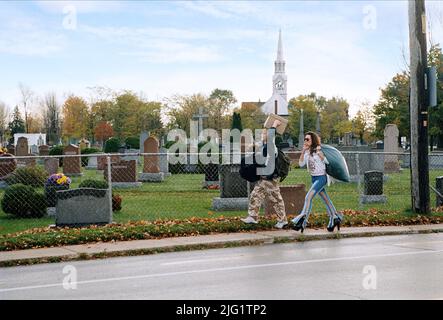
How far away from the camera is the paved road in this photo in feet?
23.5

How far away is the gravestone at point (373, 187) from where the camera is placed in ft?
65.9

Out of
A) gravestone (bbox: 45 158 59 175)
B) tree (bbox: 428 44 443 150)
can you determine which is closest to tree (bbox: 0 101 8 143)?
tree (bbox: 428 44 443 150)

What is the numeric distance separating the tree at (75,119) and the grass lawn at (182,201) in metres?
56.8

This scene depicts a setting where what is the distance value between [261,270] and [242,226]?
417cm

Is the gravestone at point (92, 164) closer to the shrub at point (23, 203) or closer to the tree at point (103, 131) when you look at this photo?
the shrub at point (23, 203)

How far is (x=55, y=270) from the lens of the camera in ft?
29.9

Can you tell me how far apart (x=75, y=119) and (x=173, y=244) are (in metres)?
76.6

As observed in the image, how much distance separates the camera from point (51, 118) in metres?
92.1

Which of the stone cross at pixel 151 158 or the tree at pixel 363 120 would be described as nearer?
the stone cross at pixel 151 158

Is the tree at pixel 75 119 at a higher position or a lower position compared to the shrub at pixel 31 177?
higher

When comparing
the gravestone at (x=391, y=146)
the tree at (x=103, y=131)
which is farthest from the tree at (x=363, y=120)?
the gravestone at (x=391, y=146)
